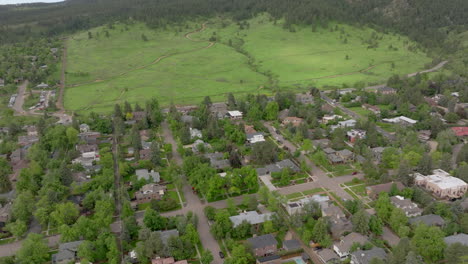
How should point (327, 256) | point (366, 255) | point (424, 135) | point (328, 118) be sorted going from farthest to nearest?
point (328, 118)
point (424, 135)
point (327, 256)
point (366, 255)

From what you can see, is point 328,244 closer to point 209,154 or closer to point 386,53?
point 209,154

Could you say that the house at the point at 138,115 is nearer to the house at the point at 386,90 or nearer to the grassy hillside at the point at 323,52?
the grassy hillside at the point at 323,52

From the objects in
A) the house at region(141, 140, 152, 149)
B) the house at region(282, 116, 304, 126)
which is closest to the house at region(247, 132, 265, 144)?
the house at region(282, 116, 304, 126)

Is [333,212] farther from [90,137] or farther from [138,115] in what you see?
[138,115]

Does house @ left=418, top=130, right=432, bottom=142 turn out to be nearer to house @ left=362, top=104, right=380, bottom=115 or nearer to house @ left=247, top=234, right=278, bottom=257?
house @ left=362, top=104, right=380, bottom=115

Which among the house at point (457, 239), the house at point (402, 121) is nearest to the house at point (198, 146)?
the house at point (457, 239)

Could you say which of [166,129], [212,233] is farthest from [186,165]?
[166,129]

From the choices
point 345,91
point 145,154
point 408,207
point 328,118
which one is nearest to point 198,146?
point 145,154

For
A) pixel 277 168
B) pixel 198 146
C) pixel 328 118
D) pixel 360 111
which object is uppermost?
pixel 198 146
